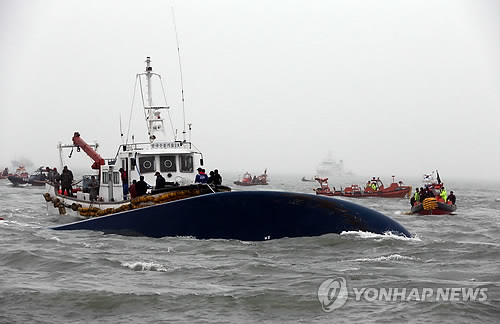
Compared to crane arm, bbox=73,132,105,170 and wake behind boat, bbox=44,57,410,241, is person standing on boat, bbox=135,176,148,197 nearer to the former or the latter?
wake behind boat, bbox=44,57,410,241

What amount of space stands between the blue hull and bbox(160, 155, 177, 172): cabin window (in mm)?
3873

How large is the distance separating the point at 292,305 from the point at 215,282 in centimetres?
209

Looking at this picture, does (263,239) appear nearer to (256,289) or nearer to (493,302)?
(256,289)

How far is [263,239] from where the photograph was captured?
16469 millimetres

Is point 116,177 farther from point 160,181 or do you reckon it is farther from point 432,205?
point 432,205

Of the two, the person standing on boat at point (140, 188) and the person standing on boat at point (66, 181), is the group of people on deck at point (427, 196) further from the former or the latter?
the person standing on boat at point (140, 188)

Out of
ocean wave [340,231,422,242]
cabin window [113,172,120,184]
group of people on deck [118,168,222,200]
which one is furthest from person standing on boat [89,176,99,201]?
ocean wave [340,231,422,242]

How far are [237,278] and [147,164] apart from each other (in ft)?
31.7

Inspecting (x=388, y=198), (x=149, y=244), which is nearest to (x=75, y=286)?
(x=149, y=244)

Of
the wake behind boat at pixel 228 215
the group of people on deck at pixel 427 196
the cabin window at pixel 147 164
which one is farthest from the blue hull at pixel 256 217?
the group of people on deck at pixel 427 196

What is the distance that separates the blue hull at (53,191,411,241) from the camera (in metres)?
16.2

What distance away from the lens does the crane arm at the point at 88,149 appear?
86.8ft

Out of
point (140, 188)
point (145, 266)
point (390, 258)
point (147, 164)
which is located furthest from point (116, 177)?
point (390, 258)

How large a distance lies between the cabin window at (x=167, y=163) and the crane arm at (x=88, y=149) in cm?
637
